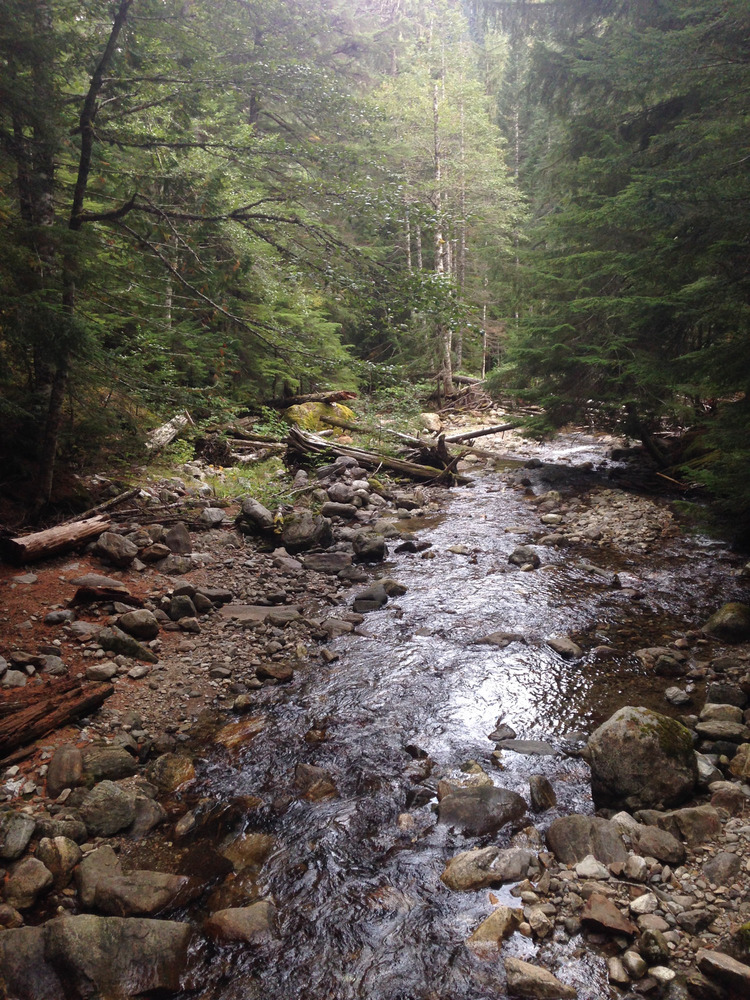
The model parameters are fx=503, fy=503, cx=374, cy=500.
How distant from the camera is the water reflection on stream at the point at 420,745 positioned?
8.57ft

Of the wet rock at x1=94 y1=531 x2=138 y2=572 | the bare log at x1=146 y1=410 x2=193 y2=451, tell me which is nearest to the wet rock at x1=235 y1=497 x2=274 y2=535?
the wet rock at x1=94 y1=531 x2=138 y2=572

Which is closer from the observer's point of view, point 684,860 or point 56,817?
point 684,860

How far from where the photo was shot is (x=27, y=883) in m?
2.77

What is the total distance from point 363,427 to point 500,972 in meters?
13.9

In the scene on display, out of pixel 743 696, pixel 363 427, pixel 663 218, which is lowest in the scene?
pixel 743 696

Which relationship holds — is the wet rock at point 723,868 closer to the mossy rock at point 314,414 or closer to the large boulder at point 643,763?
the large boulder at point 643,763

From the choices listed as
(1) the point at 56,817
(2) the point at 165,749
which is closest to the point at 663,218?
(2) the point at 165,749

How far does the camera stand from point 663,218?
5906 millimetres

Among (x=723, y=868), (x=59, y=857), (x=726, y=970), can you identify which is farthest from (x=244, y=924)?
(x=723, y=868)

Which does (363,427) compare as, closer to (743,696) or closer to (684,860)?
→ (743,696)

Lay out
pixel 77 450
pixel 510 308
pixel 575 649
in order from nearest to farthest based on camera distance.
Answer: pixel 575 649, pixel 77 450, pixel 510 308

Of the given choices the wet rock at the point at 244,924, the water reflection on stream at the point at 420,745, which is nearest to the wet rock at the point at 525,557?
the water reflection on stream at the point at 420,745

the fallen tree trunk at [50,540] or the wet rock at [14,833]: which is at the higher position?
the fallen tree trunk at [50,540]

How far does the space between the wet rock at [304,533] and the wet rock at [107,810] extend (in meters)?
5.47
